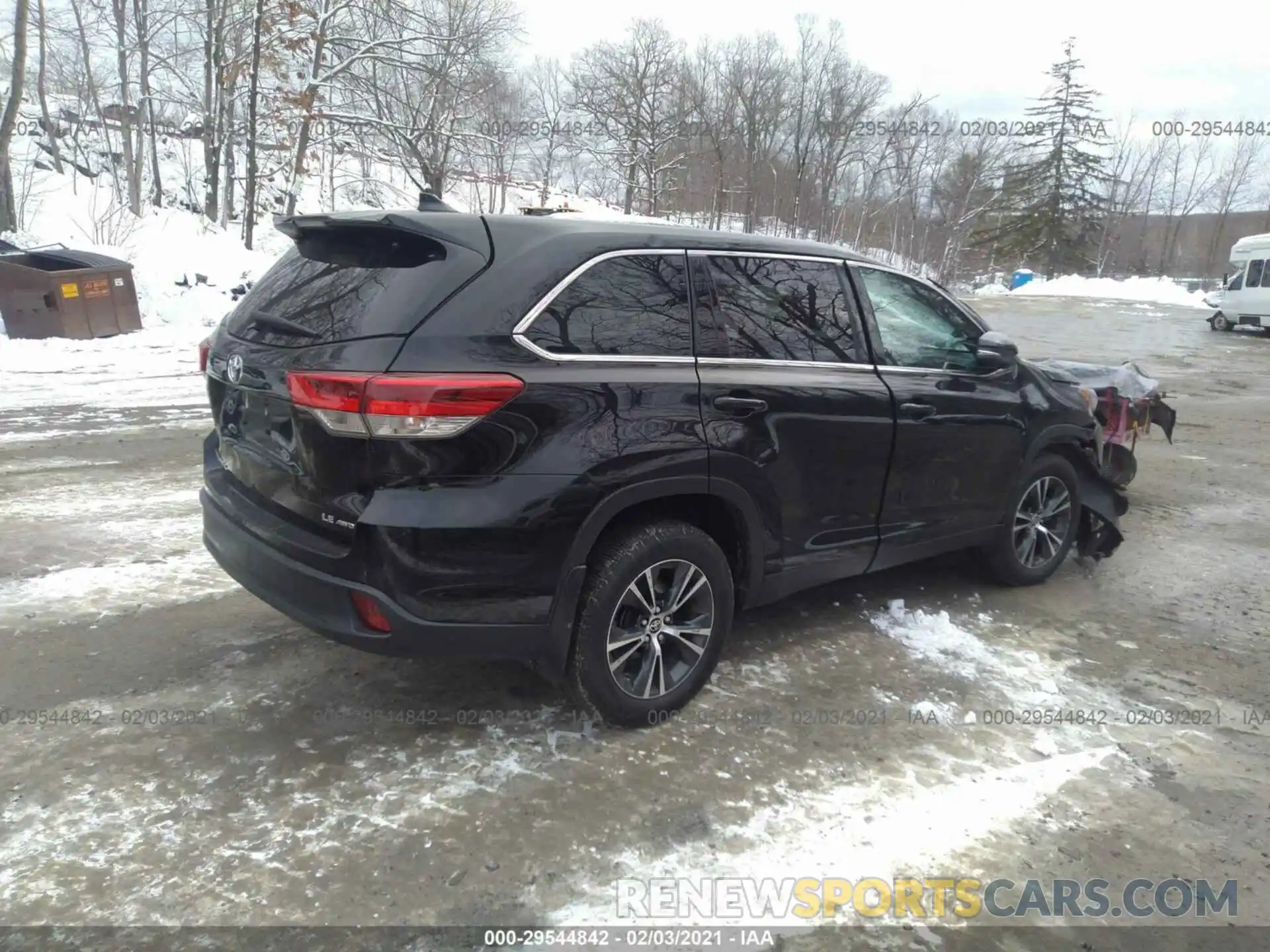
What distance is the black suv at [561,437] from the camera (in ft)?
8.93

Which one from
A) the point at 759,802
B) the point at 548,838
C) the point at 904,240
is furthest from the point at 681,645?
the point at 904,240

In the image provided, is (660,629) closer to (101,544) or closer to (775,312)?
(775,312)

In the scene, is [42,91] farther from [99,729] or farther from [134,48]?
[99,729]

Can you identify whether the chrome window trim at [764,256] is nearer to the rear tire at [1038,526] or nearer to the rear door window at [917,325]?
the rear door window at [917,325]

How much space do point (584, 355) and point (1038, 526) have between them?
3.17m

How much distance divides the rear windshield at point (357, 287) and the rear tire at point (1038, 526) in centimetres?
323

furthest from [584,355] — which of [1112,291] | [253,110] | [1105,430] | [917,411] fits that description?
[1112,291]

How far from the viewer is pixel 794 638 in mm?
4211

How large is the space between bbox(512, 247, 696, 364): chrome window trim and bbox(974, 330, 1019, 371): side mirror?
1.85 m

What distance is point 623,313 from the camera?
3.13 metres

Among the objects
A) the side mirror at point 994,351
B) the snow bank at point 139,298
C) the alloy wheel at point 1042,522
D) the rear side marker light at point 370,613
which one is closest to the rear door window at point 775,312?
the side mirror at point 994,351

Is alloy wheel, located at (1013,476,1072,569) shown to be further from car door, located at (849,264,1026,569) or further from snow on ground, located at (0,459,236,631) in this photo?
snow on ground, located at (0,459,236,631)

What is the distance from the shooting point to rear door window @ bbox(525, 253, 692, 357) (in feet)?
9.67

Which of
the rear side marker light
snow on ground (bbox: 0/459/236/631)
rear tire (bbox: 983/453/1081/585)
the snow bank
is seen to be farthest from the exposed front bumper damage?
the snow bank
